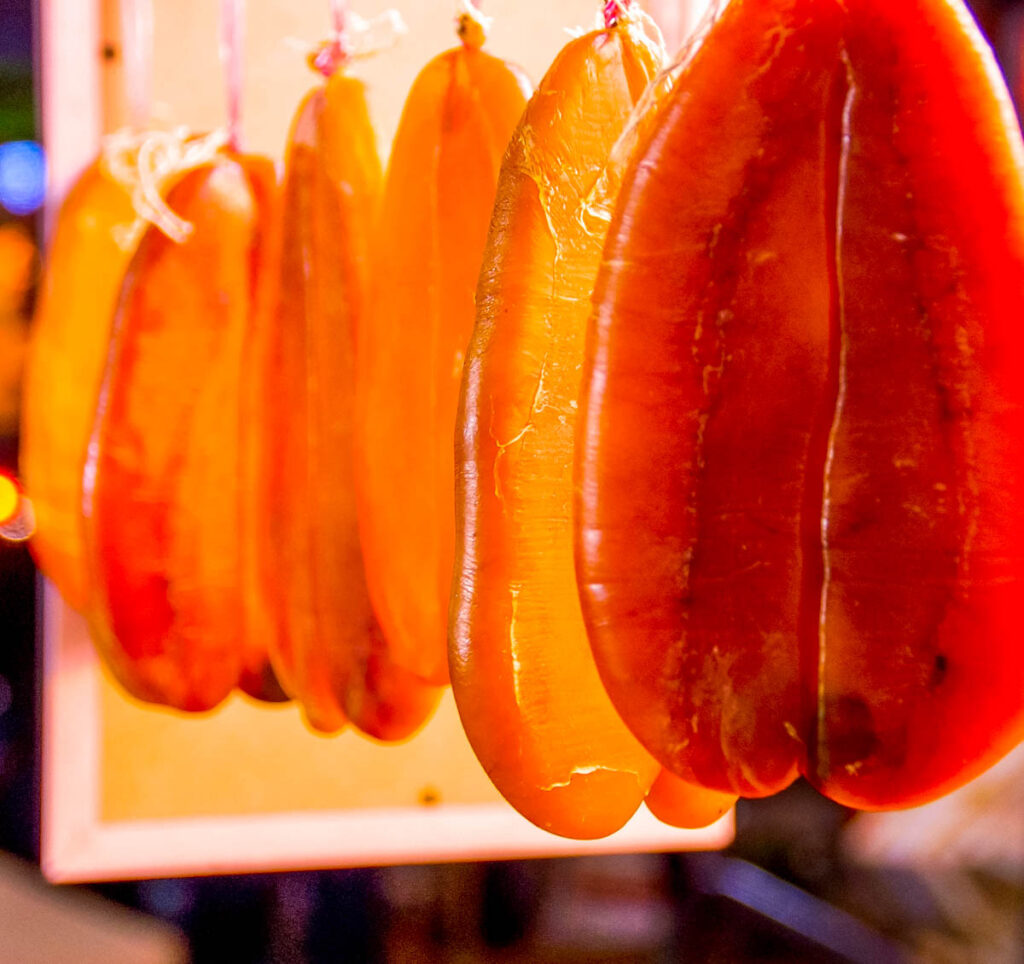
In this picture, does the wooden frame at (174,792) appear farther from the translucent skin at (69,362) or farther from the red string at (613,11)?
the red string at (613,11)

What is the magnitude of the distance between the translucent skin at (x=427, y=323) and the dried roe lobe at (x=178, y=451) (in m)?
0.08

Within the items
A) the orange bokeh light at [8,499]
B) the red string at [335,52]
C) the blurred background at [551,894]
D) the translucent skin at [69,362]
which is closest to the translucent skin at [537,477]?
the red string at [335,52]

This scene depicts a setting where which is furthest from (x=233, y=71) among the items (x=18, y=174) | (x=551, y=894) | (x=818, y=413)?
(x=551, y=894)

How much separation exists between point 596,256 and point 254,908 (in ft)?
3.53

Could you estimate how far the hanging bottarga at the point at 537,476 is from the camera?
8.8 inches

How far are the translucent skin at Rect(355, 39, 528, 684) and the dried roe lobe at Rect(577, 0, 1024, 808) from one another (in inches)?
3.7

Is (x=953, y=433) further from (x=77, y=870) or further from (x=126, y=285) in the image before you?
(x=77, y=870)

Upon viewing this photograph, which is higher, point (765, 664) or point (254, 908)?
point (765, 664)

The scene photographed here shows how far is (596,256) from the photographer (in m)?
0.24

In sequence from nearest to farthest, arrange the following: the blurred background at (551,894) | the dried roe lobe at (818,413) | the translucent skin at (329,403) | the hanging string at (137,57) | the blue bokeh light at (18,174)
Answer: the dried roe lobe at (818,413)
the translucent skin at (329,403)
the hanging string at (137,57)
the blue bokeh light at (18,174)
the blurred background at (551,894)

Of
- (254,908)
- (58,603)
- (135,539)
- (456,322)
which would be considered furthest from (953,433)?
(254,908)

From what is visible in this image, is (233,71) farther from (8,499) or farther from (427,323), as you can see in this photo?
(8,499)

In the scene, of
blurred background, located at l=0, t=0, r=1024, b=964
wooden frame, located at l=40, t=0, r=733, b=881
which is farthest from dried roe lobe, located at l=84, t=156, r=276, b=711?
blurred background, located at l=0, t=0, r=1024, b=964

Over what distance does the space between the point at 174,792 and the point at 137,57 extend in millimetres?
384
